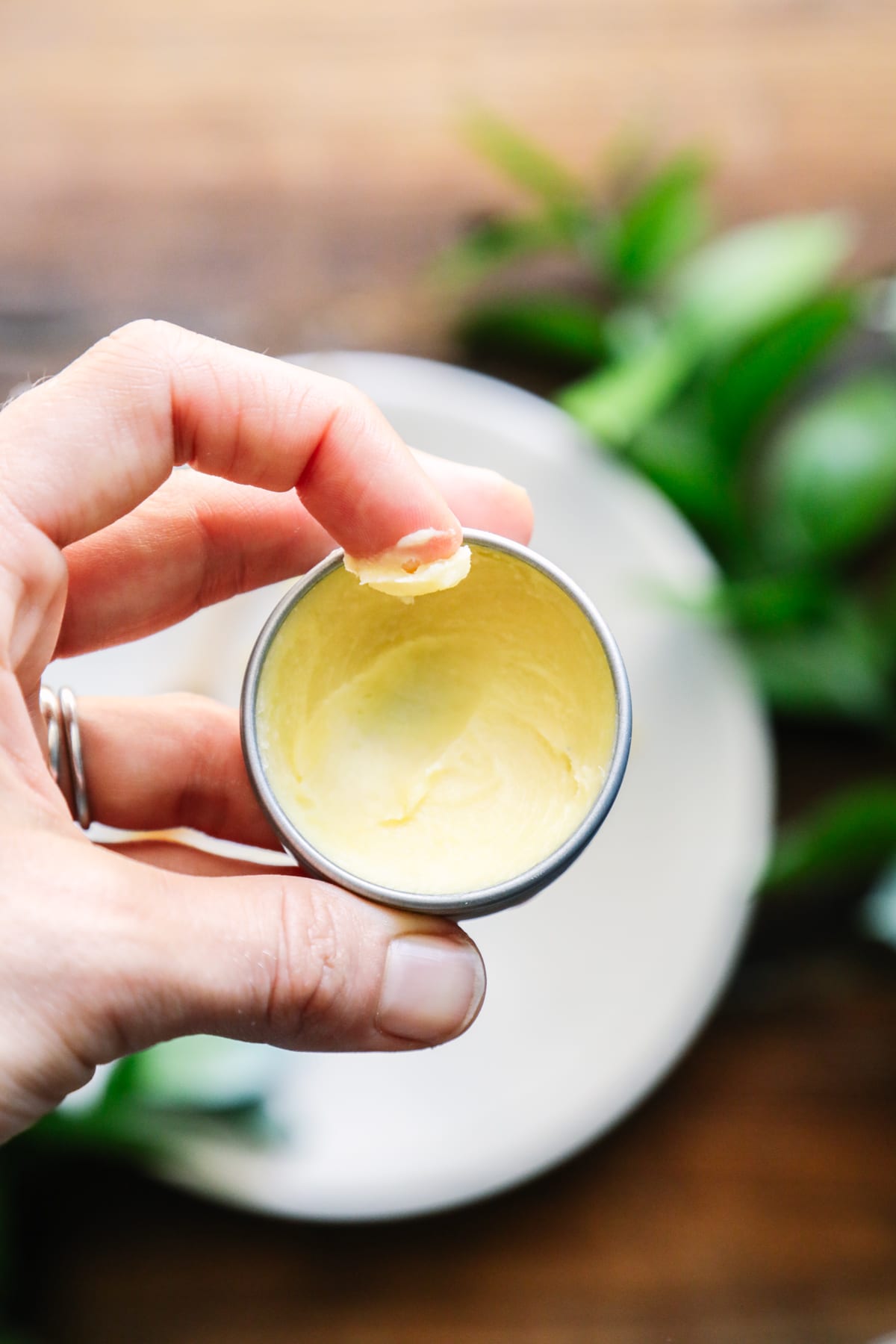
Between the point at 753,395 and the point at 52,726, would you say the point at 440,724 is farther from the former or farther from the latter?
the point at 753,395

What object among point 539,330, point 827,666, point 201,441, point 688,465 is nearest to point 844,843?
point 827,666

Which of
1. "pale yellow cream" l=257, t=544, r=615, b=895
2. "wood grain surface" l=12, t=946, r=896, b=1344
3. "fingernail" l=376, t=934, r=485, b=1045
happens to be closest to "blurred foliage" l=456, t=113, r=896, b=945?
"wood grain surface" l=12, t=946, r=896, b=1344

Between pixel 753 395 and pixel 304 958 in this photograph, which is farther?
pixel 753 395

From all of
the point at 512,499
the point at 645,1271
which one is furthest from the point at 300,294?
the point at 645,1271

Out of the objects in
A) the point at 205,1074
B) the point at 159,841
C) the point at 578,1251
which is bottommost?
the point at 578,1251

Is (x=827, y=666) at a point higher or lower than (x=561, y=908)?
higher

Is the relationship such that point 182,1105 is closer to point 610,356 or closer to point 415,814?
point 415,814

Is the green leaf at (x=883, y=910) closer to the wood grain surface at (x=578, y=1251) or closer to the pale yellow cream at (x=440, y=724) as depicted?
the wood grain surface at (x=578, y=1251)
